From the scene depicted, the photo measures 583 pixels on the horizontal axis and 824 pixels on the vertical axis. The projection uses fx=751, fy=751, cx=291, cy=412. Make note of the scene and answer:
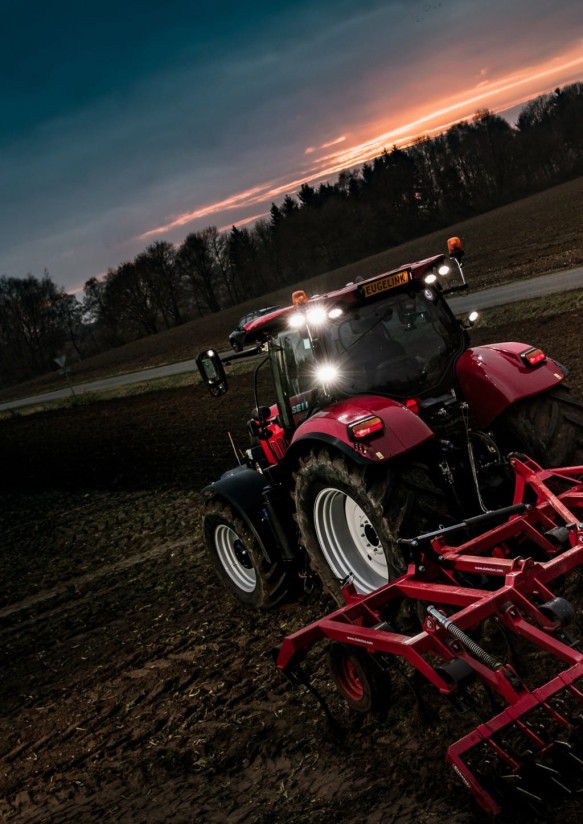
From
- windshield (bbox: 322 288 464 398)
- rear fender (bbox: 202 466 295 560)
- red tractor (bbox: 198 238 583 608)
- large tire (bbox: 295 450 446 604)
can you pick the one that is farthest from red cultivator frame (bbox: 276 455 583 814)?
rear fender (bbox: 202 466 295 560)

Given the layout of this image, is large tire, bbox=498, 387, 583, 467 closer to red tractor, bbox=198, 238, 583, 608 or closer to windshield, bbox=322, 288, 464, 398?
red tractor, bbox=198, 238, 583, 608

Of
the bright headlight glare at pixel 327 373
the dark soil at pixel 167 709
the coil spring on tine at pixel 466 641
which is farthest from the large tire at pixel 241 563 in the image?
the coil spring on tine at pixel 466 641

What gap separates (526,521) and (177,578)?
390 centimetres

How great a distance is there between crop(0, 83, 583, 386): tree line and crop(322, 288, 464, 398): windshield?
218 ft

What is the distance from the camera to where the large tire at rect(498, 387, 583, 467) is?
14.7 feet

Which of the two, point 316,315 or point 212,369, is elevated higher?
point 316,315

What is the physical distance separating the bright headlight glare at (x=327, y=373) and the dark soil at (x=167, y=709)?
1.59 metres

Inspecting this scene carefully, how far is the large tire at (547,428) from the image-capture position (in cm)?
447

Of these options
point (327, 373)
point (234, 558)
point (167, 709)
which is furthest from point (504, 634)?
point (234, 558)

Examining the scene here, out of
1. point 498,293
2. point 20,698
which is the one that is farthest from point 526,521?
point 498,293

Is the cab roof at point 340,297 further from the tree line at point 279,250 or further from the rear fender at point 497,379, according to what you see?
the tree line at point 279,250

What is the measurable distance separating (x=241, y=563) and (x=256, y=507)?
0.67 m

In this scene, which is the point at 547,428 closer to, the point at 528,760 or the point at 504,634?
the point at 504,634

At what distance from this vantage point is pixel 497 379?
4.59 metres
